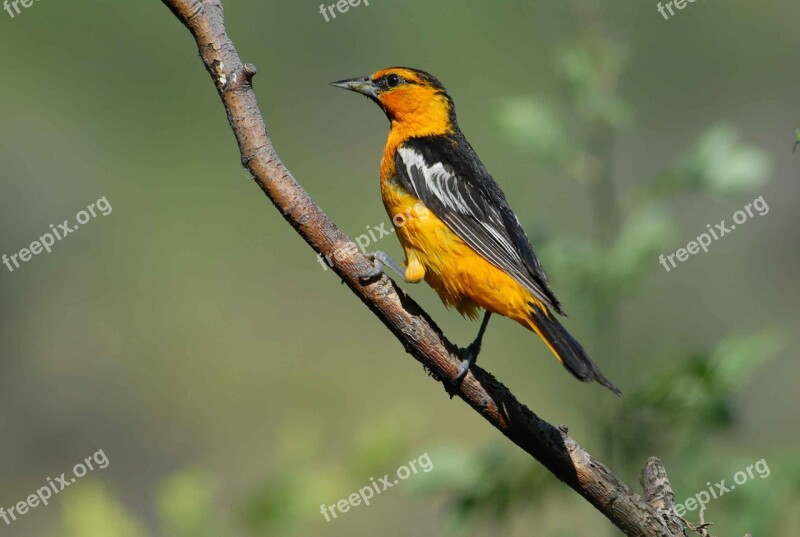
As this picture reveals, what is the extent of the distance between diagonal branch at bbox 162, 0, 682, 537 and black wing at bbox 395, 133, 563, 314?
1.00 m

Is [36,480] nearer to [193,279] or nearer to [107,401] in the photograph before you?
[107,401]

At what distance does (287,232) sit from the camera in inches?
412

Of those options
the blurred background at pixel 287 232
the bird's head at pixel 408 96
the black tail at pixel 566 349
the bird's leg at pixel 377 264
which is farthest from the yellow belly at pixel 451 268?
the blurred background at pixel 287 232

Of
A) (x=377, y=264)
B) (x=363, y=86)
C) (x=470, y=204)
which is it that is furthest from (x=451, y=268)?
(x=363, y=86)

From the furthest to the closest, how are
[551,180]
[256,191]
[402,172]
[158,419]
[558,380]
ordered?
[256,191] < [551,180] < [158,419] < [558,380] < [402,172]

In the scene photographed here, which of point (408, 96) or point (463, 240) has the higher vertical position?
point (408, 96)

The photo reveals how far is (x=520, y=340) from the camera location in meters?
8.49

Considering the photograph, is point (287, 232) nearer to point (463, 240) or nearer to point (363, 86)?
point (363, 86)

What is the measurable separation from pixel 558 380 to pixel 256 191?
6.65 metres

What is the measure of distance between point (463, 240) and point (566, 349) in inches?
29.3

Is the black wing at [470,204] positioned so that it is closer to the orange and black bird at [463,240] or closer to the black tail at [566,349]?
the orange and black bird at [463,240]

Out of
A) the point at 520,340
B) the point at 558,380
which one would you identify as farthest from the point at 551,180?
the point at 558,380

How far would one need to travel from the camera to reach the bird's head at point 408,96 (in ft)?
16.3

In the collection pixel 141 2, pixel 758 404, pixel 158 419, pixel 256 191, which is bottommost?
pixel 758 404
